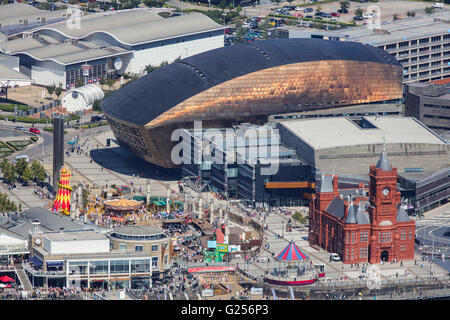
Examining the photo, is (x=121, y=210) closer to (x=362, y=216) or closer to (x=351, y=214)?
(x=351, y=214)

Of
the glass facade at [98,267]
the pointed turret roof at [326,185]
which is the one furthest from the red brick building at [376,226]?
the glass facade at [98,267]

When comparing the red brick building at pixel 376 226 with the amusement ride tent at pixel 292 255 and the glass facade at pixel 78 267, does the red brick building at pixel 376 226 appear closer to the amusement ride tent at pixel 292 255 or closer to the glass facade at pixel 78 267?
the amusement ride tent at pixel 292 255

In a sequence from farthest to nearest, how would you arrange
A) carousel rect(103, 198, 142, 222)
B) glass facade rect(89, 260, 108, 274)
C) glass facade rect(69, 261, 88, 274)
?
carousel rect(103, 198, 142, 222), glass facade rect(89, 260, 108, 274), glass facade rect(69, 261, 88, 274)

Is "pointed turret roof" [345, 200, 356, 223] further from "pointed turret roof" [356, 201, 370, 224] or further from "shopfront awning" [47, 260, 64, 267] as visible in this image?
"shopfront awning" [47, 260, 64, 267]

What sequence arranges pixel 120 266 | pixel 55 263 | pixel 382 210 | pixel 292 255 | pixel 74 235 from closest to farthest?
1. pixel 120 266
2. pixel 55 263
3. pixel 292 255
4. pixel 74 235
5. pixel 382 210

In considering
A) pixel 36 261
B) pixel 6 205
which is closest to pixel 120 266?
pixel 36 261

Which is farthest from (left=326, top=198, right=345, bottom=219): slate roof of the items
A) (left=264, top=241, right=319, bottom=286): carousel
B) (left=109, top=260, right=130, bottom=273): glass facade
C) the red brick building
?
(left=109, top=260, right=130, bottom=273): glass facade
